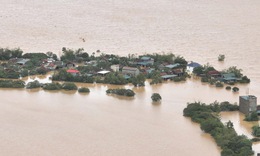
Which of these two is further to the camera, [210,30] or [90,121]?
[210,30]

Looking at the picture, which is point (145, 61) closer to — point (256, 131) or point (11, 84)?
point (11, 84)

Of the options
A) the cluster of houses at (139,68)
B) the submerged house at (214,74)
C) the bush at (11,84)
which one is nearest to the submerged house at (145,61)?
the cluster of houses at (139,68)

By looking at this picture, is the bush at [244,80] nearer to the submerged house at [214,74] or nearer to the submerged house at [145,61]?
the submerged house at [214,74]

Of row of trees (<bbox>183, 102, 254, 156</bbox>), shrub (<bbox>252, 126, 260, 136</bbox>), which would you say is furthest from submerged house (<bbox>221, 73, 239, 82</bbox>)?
shrub (<bbox>252, 126, 260, 136</bbox>)

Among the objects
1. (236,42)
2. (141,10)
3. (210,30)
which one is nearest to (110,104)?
(236,42)

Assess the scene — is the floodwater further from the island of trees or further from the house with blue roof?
the house with blue roof

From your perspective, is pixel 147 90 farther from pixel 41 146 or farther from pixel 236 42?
pixel 236 42
